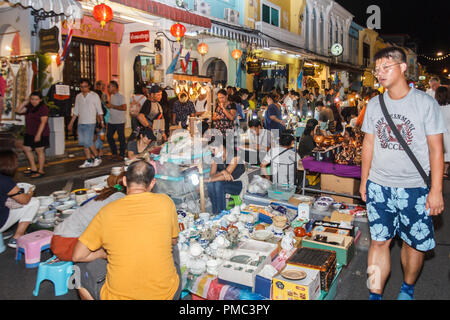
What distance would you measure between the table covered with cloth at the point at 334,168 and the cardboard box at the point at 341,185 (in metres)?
0.26

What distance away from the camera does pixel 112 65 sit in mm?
14445

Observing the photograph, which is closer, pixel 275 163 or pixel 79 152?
pixel 275 163

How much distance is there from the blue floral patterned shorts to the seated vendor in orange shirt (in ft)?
5.72

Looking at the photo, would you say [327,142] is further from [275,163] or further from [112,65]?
[112,65]

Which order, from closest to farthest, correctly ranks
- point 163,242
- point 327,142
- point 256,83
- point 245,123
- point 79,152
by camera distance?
point 163,242 → point 327,142 → point 79,152 → point 245,123 → point 256,83

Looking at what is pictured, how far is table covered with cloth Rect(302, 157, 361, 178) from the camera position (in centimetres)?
596

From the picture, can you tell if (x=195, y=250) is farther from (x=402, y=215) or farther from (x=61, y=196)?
(x=61, y=196)

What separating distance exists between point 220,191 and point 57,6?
560 cm

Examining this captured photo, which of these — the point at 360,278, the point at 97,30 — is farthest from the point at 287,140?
the point at 97,30

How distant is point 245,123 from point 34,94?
6408 millimetres

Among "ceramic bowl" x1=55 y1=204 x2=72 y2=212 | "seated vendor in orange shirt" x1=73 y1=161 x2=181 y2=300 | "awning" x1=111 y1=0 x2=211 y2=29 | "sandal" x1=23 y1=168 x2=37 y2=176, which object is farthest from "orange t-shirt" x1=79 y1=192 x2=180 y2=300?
"awning" x1=111 y1=0 x2=211 y2=29

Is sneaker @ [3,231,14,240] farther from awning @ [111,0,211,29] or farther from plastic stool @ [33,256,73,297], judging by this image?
awning @ [111,0,211,29]

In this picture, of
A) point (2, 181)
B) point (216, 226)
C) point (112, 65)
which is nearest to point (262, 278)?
point (216, 226)

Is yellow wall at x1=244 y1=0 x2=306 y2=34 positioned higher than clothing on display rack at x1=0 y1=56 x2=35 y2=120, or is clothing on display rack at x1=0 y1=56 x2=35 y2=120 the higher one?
yellow wall at x1=244 y1=0 x2=306 y2=34
